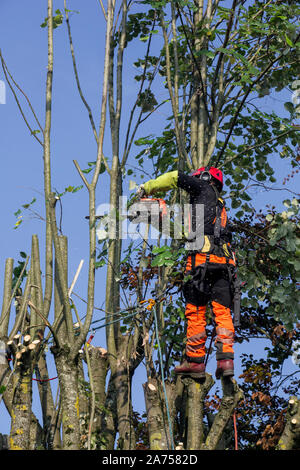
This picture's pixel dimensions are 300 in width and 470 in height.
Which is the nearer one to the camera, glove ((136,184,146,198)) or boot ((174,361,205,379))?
boot ((174,361,205,379))

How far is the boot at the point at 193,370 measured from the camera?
7305 millimetres

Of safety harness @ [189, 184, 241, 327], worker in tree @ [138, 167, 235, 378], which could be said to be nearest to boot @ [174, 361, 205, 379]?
worker in tree @ [138, 167, 235, 378]

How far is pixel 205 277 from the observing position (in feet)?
24.4

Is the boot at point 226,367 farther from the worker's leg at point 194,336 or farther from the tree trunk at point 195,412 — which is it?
the tree trunk at point 195,412

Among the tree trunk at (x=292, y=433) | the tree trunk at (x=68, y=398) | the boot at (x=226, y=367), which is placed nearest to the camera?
the tree trunk at (x=68, y=398)

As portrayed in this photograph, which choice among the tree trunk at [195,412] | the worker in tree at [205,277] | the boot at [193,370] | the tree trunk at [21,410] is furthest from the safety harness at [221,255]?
the tree trunk at [21,410]

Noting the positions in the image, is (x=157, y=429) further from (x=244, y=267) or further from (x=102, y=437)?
(x=244, y=267)

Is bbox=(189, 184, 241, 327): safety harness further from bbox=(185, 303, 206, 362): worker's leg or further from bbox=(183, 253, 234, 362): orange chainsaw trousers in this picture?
bbox=(185, 303, 206, 362): worker's leg

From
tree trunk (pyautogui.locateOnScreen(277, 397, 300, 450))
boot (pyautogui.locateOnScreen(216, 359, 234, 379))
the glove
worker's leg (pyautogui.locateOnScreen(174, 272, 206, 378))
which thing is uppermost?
the glove

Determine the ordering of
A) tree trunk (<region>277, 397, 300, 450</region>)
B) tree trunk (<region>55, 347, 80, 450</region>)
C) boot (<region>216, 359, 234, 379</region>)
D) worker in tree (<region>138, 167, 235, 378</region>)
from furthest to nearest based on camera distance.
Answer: worker in tree (<region>138, 167, 235, 378</region>) → tree trunk (<region>277, 397, 300, 450</region>) → boot (<region>216, 359, 234, 379</region>) → tree trunk (<region>55, 347, 80, 450</region>)

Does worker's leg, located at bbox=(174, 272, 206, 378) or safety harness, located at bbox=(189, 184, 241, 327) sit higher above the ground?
safety harness, located at bbox=(189, 184, 241, 327)

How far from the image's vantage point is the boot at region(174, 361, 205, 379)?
24.0 ft

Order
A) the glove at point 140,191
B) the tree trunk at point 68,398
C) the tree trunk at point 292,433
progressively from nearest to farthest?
the tree trunk at point 68,398 < the tree trunk at point 292,433 < the glove at point 140,191

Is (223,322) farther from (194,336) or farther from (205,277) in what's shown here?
(205,277)
